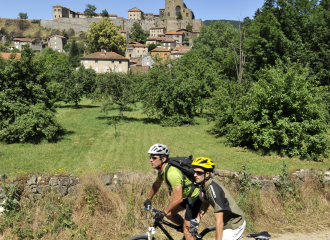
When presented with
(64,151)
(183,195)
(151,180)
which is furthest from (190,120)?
(183,195)

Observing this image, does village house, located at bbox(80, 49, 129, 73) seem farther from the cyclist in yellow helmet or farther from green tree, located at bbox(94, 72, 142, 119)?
the cyclist in yellow helmet

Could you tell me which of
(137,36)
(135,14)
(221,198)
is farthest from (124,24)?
(221,198)

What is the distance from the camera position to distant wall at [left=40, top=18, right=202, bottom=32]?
468ft

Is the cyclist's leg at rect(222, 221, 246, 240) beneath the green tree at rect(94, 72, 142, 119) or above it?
Answer: beneath

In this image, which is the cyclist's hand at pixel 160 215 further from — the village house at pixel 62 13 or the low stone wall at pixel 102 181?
the village house at pixel 62 13

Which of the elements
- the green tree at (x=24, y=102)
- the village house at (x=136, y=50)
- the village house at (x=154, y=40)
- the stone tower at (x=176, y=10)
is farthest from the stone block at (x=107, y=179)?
the stone tower at (x=176, y=10)

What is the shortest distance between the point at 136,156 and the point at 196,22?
13626cm

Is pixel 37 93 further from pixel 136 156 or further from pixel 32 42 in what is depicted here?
pixel 32 42

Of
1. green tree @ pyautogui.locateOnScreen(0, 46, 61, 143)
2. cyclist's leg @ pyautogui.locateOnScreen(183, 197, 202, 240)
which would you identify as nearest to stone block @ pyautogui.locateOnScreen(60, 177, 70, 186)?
cyclist's leg @ pyautogui.locateOnScreen(183, 197, 202, 240)

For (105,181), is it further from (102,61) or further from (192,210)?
(102,61)

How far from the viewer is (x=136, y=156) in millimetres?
18141

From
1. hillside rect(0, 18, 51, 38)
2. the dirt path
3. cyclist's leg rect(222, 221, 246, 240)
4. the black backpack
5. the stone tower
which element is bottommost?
the dirt path

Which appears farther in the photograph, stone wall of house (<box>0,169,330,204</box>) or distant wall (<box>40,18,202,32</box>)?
distant wall (<box>40,18,202,32</box>)

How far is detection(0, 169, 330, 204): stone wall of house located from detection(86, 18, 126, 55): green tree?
8901 cm
